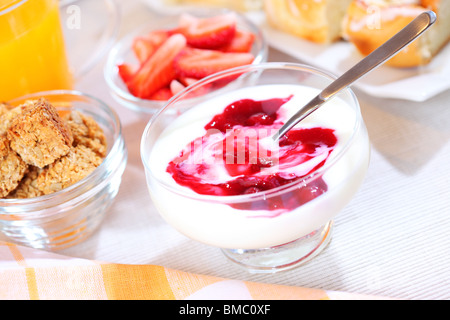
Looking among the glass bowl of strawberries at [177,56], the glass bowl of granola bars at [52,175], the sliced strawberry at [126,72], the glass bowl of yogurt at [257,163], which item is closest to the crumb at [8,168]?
the glass bowl of granola bars at [52,175]

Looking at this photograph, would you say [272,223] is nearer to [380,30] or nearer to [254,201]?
[254,201]

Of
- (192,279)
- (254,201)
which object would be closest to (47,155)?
(192,279)

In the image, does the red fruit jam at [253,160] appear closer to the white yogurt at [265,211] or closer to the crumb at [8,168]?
the white yogurt at [265,211]

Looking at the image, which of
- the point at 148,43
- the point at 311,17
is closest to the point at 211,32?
the point at 148,43

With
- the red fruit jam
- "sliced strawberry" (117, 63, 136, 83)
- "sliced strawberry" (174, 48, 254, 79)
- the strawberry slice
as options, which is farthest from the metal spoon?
"sliced strawberry" (117, 63, 136, 83)

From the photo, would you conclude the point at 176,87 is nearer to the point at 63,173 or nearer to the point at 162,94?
the point at 162,94

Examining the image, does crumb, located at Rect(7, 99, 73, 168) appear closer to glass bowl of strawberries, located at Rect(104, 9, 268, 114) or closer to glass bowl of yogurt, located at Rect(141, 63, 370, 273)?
glass bowl of yogurt, located at Rect(141, 63, 370, 273)
